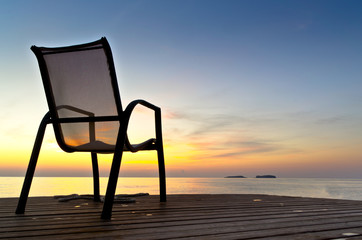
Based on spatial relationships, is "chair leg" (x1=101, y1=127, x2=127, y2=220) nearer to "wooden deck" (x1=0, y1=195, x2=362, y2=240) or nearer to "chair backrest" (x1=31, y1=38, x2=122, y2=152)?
"wooden deck" (x1=0, y1=195, x2=362, y2=240)

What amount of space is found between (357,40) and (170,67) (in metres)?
8.66

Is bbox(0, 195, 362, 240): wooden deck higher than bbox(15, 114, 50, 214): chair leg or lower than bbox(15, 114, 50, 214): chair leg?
lower

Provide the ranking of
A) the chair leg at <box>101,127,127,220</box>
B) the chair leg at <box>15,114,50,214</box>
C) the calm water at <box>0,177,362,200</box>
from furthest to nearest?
the calm water at <box>0,177,362,200</box>
the chair leg at <box>15,114,50,214</box>
the chair leg at <box>101,127,127,220</box>

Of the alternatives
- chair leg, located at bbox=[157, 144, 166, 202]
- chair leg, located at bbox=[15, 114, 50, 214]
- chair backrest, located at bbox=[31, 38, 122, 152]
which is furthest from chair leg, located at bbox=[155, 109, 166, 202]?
chair leg, located at bbox=[15, 114, 50, 214]

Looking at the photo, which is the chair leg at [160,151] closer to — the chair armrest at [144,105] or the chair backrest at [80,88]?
the chair armrest at [144,105]

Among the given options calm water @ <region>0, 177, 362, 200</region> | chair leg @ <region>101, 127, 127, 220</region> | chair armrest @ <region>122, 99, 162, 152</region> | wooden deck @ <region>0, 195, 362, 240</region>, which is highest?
chair armrest @ <region>122, 99, 162, 152</region>

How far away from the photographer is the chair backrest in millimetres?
2213

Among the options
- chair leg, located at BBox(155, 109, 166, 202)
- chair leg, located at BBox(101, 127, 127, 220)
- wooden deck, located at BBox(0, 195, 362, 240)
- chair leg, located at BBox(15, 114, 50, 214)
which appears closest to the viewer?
wooden deck, located at BBox(0, 195, 362, 240)

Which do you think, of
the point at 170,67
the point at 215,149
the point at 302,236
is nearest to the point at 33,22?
the point at 170,67

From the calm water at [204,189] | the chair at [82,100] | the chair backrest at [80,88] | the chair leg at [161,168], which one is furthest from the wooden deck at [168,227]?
the calm water at [204,189]

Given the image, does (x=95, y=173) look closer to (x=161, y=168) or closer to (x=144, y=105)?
(x=161, y=168)

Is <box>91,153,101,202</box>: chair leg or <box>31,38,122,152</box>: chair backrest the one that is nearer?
<box>31,38,122,152</box>: chair backrest

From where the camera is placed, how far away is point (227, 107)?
715 inches

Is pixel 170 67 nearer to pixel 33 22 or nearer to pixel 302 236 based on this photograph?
pixel 33 22
